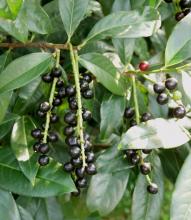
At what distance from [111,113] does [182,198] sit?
319 millimetres

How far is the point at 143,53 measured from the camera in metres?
1.81

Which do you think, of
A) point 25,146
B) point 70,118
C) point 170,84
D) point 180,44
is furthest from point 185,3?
point 25,146

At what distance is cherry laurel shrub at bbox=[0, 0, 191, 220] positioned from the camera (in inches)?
45.9

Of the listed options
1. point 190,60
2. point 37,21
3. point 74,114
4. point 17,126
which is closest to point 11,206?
point 17,126

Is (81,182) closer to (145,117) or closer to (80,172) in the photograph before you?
(80,172)

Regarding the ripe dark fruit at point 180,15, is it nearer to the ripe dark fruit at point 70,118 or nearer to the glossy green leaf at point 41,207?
the ripe dark fruit at point 70,118

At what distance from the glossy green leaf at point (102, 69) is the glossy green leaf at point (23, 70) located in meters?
0.10

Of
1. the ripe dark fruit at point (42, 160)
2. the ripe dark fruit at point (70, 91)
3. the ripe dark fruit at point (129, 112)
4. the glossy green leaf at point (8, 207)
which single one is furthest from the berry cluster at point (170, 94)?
the glossy green leaf at point (8, 207)

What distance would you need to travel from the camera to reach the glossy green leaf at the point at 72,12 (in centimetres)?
130

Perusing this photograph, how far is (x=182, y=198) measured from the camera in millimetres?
1148

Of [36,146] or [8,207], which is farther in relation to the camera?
[8,207]

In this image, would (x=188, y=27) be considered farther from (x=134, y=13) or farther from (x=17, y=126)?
(x=17, y=126)

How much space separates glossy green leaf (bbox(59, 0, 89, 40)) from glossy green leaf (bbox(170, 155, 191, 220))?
0.50 meters

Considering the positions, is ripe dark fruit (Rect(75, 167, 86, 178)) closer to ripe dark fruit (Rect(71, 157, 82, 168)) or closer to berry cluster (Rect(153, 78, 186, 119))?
ripe dark fruit (Rect(71, 157, 82, 168))
